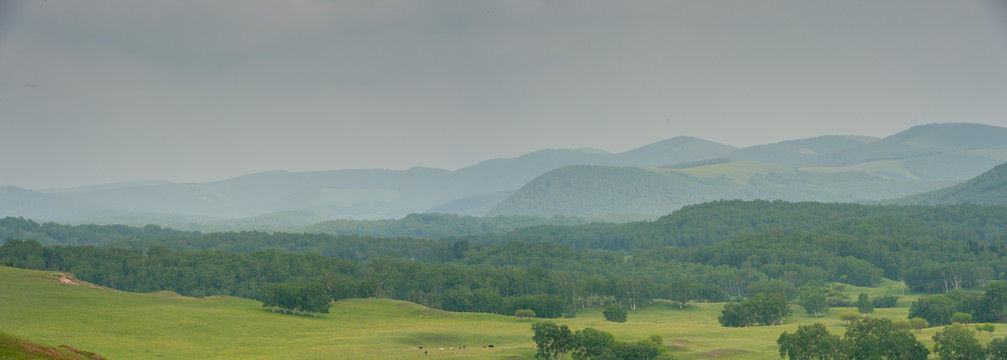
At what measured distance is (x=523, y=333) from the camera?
13750cm

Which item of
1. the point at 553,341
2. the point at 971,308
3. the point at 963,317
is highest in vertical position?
the point at 553,341

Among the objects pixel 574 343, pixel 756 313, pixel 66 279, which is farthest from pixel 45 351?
pixel 756 313

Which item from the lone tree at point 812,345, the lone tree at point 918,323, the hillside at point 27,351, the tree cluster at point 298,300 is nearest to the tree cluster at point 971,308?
the lone tree at point 918,323

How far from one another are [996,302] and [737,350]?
69.6 m

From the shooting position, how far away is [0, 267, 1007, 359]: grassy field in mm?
113750

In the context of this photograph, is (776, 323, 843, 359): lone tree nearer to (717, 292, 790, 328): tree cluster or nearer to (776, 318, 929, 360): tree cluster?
(776, 318, 929, 360): tree cluster

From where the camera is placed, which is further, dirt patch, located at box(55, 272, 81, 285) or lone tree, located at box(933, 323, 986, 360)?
dirt patch, located at box(55, 272, 81, 285)

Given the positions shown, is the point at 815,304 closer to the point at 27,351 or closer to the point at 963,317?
the point at 963,317

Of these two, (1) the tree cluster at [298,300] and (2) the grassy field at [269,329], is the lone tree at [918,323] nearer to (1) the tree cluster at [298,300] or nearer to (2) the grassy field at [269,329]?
(2) the grassy field at [269,329]

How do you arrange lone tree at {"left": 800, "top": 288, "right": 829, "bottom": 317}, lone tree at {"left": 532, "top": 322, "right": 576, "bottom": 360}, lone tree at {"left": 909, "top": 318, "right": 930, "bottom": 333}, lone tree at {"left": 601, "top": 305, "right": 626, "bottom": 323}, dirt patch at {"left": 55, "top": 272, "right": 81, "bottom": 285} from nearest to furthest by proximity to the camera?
lone tree at {"left": 532, "top": 322, "right": 576, "bottom": 360} < lone tree at {"left": 909, "top": 318, "right": 930, "bottom": 333} < dirt patch at {"left": 55, "top": 272, "right": 81, "bottom": 285} < lone tree at {"left": 601, "top": 305, "right": 626, "bottom": 323} < lone tree at {"left": 800, "top": 288, "right": 829, "bottom": 317}

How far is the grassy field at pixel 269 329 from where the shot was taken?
373 feet

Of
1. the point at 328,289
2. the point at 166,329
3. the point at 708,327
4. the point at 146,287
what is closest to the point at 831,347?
the point at 708,327

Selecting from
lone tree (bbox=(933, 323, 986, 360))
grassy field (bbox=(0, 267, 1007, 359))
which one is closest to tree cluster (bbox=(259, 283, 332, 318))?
grassy field (bbox=(0, 267, 1007, 359))

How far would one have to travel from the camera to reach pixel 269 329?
13800 centimetres
